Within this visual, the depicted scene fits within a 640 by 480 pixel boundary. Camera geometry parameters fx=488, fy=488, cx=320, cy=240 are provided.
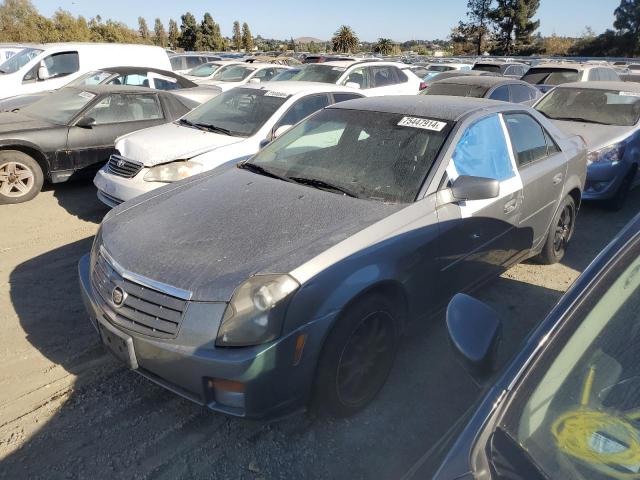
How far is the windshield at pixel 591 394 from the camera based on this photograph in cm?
121

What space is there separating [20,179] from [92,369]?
4148 mm

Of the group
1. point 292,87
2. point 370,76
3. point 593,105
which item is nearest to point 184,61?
point 370,76

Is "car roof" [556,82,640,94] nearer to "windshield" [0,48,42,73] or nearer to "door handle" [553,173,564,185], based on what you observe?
"door handle" [553,173,564,185]

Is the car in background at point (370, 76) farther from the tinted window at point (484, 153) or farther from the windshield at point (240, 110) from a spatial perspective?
the tinted window at point (484, 153)

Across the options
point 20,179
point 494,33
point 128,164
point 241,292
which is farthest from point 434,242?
point 494,33

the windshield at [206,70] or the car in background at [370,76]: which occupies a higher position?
the car in background at [370,76]

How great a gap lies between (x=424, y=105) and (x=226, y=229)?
189 cm

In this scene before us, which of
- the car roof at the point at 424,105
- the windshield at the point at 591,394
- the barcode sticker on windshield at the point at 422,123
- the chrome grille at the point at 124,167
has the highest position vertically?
the car roof at the point at 424,105

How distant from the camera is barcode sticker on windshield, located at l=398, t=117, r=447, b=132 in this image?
331 cm

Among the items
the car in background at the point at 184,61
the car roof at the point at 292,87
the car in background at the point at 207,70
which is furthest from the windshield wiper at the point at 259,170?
the car in background at the point at 184,61

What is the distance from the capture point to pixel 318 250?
246cm

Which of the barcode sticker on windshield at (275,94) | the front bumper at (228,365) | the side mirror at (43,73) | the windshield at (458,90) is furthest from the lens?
the side mirror at (43,73)

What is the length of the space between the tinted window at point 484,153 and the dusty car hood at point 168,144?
285 centimetres

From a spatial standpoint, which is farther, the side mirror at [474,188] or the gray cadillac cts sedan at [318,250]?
the side mirror at [474,188]
